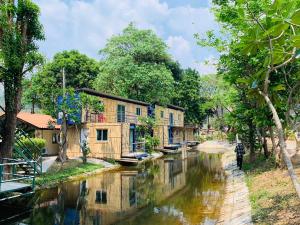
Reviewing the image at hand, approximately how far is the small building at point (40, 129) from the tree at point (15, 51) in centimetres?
1328

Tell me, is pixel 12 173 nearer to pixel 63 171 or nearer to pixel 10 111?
pixel 10 111

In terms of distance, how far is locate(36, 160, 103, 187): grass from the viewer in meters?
19.2

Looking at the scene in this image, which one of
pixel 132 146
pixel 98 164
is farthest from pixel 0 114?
pixel 132 146

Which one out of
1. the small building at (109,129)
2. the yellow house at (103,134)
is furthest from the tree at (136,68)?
the yellow house at (103,134)

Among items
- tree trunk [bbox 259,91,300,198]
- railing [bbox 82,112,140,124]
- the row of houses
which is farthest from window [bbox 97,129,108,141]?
tree trunk [bbox 259,91,300,198]

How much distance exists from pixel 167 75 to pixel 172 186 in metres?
29.7

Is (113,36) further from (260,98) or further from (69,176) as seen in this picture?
(260,98)

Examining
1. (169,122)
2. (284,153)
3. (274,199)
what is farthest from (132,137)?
(284,153)

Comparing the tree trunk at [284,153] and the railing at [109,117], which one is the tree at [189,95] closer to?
the railing at [109,117]

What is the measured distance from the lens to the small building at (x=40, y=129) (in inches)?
1259

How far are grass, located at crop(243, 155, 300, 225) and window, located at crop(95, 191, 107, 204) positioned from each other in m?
6.99

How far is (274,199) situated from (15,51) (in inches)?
553

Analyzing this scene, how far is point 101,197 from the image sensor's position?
1666cm

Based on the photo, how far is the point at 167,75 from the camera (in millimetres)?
47719
